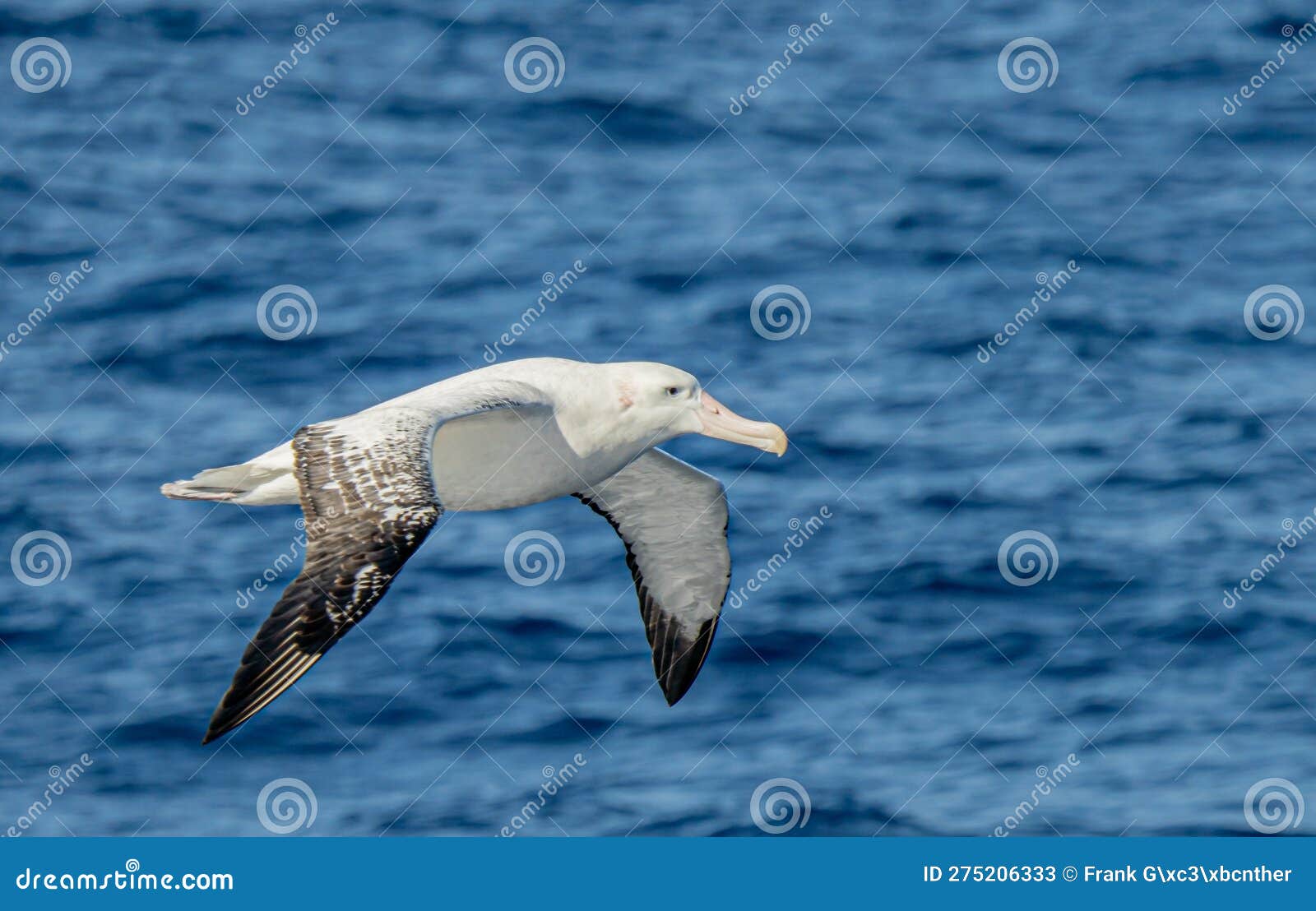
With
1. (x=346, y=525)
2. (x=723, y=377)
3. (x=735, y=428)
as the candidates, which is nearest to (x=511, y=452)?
(x=735, y=428)

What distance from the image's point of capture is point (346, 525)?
12.9 meters

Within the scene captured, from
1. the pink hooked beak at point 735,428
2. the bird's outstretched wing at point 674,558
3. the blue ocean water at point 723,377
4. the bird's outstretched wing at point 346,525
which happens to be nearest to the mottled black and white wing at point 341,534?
the bird's outstretched wing at point 346,525

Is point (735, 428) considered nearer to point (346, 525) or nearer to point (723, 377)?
point (346, 525)

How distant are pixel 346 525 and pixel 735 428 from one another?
3987 mm

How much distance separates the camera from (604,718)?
2412 cm

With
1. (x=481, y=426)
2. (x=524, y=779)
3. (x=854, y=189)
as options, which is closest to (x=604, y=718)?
(x=524, y=779)

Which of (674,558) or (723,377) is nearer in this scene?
(674,558)

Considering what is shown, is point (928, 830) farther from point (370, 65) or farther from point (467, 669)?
point (370, 65)

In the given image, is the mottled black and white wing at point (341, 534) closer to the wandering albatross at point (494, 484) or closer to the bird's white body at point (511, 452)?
the wandering albatross at point (494, 484)

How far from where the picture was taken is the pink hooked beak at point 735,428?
15836 mm

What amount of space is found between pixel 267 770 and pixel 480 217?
1818 centimetres

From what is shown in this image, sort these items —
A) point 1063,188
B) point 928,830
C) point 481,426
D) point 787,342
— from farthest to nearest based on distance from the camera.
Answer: point 1063,188 → point 787,342 → point 928,830 → point 481,426

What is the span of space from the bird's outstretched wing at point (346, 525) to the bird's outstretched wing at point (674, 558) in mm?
3050

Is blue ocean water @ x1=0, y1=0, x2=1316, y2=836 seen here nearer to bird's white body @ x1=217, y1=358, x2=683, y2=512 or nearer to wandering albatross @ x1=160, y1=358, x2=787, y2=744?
wandering albatross @ x1=160, y1=358, x2=787, y2=744
